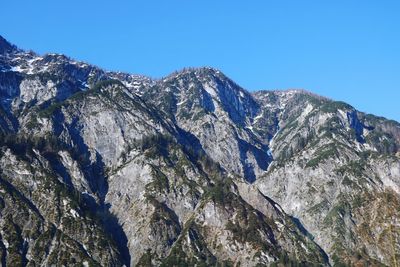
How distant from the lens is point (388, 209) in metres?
31.6
